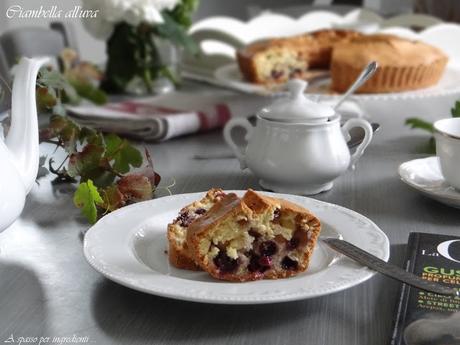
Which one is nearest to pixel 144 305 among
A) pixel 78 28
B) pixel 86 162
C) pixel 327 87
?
pixel 86 162

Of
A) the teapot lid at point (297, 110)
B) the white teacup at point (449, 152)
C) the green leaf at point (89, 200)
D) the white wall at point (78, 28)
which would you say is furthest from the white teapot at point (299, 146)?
the white wall at point (78, 28)

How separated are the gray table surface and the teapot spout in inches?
3.5

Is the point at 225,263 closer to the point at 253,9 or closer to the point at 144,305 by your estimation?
the point at 144,305

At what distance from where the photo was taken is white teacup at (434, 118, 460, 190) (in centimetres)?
95

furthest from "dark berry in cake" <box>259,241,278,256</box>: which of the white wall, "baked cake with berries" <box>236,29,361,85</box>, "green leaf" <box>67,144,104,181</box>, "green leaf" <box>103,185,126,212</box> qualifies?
the white wall

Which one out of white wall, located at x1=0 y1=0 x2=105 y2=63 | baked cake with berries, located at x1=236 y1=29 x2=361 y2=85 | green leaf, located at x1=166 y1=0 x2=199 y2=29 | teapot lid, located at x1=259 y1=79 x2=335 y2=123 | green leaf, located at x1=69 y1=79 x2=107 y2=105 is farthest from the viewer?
white wall, located at x1=0 y1=0 x2=105 y2=63

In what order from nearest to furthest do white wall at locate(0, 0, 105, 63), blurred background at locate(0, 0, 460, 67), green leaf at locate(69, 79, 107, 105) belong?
green leaf at locate(69, 79, 107, 105) → blurred background at locate(0, 0, 460, 67) → white wall at locate(0, 0, 105, 63)

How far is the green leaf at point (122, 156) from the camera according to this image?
1.03m

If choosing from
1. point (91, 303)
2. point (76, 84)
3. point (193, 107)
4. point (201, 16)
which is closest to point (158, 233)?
point (91, 303)

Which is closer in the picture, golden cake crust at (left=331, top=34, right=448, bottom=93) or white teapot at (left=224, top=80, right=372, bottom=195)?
white teapot at (left=224, top=80, right=372, bottom=195)

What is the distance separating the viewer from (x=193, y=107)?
61.6 inches

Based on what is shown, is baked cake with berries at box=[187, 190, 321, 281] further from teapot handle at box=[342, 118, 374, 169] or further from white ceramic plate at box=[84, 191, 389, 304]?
teapot handle at box=[342, 118, 374, 169]

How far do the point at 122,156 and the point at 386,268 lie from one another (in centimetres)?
49

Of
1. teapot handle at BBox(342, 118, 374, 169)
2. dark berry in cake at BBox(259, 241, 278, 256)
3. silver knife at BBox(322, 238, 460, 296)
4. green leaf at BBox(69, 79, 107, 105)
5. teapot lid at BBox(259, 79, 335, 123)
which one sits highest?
teapot lid at BBox(259, 79, 335, 123)
